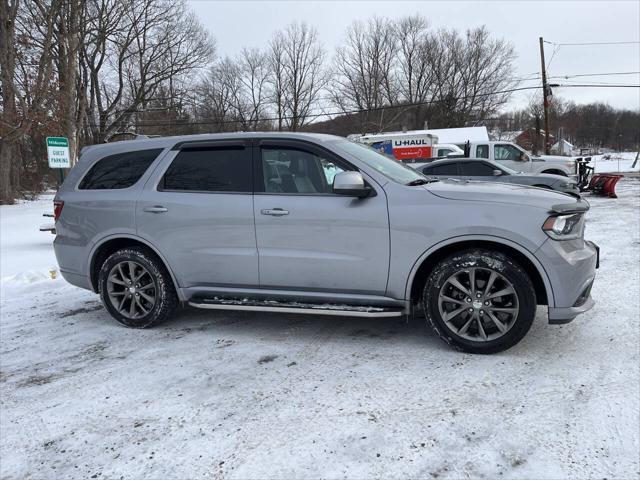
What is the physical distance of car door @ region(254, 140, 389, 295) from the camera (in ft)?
12.2

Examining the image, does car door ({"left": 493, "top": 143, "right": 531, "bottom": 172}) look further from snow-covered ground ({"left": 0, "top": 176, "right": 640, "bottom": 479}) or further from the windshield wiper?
the windshield wiper

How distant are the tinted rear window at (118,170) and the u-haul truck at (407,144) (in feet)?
77.1

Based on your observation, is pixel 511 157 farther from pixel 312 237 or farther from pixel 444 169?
pixel 312 237

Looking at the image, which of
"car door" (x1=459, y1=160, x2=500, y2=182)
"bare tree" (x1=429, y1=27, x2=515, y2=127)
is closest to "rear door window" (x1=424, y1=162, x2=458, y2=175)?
"car door" (x1=459, y1=160, x2=500, y2=182)

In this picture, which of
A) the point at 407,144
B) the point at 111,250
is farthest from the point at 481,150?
the point at 111,250

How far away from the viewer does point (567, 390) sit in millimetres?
3023

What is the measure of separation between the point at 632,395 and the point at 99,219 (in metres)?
4.54

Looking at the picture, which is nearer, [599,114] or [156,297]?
[156,297]

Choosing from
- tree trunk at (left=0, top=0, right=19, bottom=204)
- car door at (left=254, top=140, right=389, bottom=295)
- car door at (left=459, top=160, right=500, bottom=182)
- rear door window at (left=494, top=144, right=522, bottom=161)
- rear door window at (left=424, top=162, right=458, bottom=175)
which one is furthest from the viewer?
tree trunk at (left=0, top=0, right=19, bottom=204)

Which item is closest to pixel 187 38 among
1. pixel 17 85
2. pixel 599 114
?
pixel 17 85

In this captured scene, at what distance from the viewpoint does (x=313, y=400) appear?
300 cm

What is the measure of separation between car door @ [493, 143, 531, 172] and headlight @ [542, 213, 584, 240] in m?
13.6

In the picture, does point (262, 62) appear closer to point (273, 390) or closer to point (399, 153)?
point (399, 153)

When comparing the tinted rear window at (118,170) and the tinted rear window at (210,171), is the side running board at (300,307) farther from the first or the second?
the tinted rear window at (118,170)
